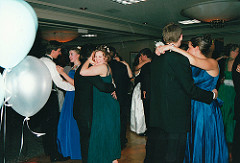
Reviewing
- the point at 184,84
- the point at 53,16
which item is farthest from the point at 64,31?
the point at 184,84

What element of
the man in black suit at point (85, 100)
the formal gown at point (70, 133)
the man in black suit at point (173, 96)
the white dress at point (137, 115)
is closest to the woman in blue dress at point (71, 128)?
the formal gown at point (70, 133)

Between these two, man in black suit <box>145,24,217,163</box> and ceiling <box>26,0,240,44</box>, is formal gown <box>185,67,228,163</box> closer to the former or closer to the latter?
man in black suit <box>145,24,217,163</box>

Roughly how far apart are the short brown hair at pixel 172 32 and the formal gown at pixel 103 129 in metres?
0.83

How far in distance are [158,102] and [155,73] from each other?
25cm

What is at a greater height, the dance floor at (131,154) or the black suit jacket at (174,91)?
the black suit jacket at (174,91)

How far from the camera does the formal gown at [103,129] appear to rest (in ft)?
7.04

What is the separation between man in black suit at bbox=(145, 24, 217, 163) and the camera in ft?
5.18

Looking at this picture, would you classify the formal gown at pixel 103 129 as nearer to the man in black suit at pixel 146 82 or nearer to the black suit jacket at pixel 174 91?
the man in black suit at pixel 146 82

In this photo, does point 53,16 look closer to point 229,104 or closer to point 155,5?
point 155,5

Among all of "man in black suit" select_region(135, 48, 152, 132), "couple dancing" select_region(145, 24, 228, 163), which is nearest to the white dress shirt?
"man in black suit" select_region(135, 48, 152, 132)

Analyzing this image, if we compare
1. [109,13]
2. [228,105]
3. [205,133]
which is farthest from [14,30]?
[109,13]

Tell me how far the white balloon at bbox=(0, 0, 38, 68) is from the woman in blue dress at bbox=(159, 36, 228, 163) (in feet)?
4.64

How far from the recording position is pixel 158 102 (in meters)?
1.72

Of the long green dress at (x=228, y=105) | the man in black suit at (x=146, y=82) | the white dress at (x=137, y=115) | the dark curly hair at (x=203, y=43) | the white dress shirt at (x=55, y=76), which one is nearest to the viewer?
the dark curly hair at (x=203, y=43)
